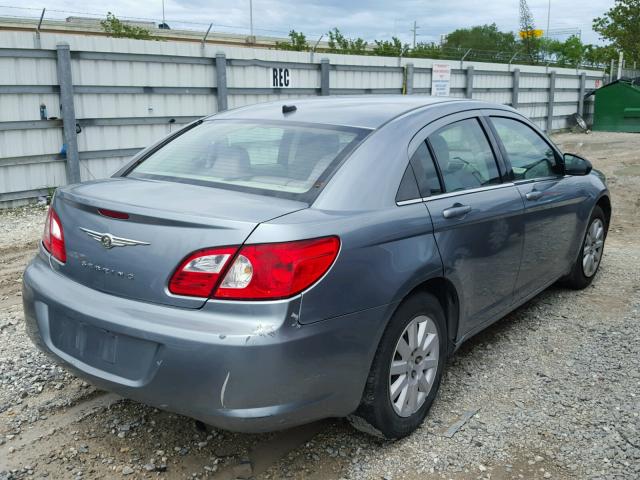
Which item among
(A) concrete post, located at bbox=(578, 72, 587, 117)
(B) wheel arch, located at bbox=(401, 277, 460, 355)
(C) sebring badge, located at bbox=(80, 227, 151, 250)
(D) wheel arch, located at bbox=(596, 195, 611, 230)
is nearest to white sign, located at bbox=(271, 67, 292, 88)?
(D) wheel arch, located at bbox=(596, 195, 611, 230)

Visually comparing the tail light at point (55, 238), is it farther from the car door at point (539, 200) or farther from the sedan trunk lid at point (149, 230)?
the car door at point (539, 200)

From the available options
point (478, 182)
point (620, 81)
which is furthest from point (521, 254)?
point (620, 81)

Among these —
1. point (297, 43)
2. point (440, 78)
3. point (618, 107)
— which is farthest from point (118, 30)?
point (618, 107)

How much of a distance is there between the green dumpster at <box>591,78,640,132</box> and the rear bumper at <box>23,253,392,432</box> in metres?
23.0

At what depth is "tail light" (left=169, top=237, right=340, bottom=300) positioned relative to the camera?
7.60 ft

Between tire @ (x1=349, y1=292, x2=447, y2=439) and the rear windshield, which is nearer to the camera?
tire @ (x1=349, y1=292, x2=447, y2=439)

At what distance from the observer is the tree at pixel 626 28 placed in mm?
38375

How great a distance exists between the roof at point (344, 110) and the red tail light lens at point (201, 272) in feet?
3.67

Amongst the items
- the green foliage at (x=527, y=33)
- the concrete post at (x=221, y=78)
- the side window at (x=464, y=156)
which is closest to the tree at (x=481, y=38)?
the green foliage at (x=527, y=33)

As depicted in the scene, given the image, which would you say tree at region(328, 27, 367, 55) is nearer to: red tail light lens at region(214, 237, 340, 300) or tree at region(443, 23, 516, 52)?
red tail light lens at region(214, 237, 340, 300)

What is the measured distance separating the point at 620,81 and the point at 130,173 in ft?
76.0

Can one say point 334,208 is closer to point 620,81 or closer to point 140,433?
point 140,433

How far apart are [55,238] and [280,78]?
10.5 meters

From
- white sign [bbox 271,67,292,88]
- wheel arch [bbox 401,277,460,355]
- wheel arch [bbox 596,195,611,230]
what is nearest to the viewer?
wheel arch [bbox 401,277,460,355]
